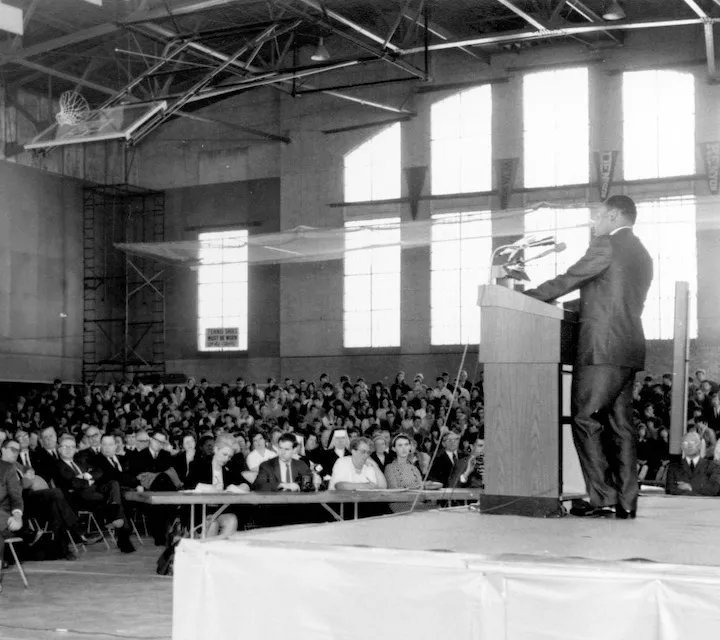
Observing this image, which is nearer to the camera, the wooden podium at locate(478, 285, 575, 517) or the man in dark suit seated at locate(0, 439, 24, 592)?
the wooden podium at locate(478, 285, 575, 517)

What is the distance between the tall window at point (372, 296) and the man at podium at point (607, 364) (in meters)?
18.7

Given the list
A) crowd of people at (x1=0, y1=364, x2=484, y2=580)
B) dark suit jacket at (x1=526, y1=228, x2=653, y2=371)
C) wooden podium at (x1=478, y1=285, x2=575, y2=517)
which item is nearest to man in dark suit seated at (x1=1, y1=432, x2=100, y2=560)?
crowd of people at (x1=0, y1=364, x2=484, y2=580)

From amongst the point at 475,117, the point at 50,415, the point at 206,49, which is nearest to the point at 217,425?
the point at 50,415

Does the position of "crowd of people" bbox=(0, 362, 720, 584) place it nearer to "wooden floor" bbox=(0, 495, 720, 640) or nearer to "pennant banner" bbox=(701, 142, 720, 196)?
"wooden floor" bbox=(0, 495, 720, 640)

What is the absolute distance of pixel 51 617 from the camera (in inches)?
285

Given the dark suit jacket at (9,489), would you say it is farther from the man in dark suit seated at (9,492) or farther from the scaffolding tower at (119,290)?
the scaffolding tower at (119,290)

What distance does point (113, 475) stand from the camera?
11711 mm

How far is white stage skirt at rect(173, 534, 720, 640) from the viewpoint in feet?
9.21

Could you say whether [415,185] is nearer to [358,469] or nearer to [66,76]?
[66,76]

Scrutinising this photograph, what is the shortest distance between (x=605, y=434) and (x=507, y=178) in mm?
17870

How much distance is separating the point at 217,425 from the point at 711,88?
10793 millimetres

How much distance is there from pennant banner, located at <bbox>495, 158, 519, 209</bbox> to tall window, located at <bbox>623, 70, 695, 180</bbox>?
2204mm

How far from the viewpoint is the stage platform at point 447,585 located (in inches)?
111

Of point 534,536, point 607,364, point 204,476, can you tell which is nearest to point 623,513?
point 607,364
